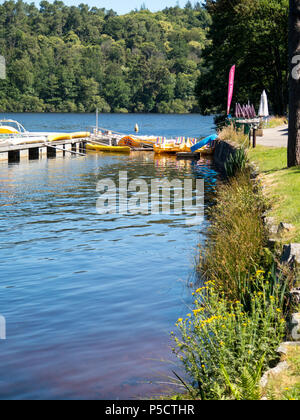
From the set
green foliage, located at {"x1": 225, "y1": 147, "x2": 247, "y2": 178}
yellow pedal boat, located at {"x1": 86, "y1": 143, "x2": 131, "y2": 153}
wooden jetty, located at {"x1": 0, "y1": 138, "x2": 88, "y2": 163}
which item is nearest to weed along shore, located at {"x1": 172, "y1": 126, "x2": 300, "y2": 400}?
green foliage, located at {"x1": 225, "y1": 147, "x2": 247, "y2": 178}

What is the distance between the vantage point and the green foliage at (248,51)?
162 feet

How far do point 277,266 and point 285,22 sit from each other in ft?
145

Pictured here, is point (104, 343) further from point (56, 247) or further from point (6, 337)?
point (56, 247)

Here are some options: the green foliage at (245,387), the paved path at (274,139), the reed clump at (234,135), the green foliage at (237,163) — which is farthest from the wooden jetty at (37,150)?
the green foliage at (245,387)

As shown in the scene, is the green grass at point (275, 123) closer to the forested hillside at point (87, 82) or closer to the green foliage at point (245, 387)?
the green foliage at point (245, 387)

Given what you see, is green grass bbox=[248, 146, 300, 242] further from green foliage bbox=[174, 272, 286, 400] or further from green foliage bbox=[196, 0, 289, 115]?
green foliage bbox=[196, 0, 289, 115]

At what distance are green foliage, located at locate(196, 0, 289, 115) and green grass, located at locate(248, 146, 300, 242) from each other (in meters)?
29.8

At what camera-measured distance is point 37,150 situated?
4344 cm

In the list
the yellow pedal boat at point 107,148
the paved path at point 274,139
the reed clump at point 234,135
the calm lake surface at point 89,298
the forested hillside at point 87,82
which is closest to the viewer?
the calm lake surface at point 89,298

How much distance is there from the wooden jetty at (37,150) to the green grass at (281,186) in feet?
69.8

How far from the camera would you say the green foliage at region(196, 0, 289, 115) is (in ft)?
162

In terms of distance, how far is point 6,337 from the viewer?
8672 millimetres

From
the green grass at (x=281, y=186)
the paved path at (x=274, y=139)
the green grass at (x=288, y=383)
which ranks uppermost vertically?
the paved path at (x=274, y=139)

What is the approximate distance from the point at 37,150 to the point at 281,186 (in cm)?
3125
